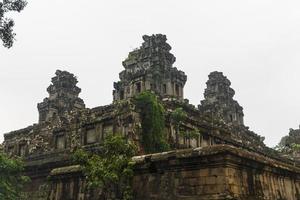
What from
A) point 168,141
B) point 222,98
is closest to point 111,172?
point 168,141

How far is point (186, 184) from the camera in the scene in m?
9.17

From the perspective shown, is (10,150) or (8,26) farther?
(10,150)

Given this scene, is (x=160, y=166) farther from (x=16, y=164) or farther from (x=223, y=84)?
(x=223, y=84)

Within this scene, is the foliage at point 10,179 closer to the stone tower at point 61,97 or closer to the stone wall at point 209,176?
the stone wall at point 209,176

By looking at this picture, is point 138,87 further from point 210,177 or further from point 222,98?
point 210,177

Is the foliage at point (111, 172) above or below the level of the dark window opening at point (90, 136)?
below

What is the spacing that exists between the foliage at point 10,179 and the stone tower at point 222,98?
925 inches

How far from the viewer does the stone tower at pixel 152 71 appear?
32.1 m

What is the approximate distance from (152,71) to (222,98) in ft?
37.9

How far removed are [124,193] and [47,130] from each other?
59.0 ft

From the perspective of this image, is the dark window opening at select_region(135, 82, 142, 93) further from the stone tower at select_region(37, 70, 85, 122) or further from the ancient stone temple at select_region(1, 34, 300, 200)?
the stone tower at select_region(37, 70, 85, 122)

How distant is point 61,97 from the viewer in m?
38.7

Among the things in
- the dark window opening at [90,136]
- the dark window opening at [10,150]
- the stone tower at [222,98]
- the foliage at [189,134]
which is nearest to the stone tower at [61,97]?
the dark window opening at [10,150]

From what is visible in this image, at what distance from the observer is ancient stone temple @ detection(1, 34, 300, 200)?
9000 mm
